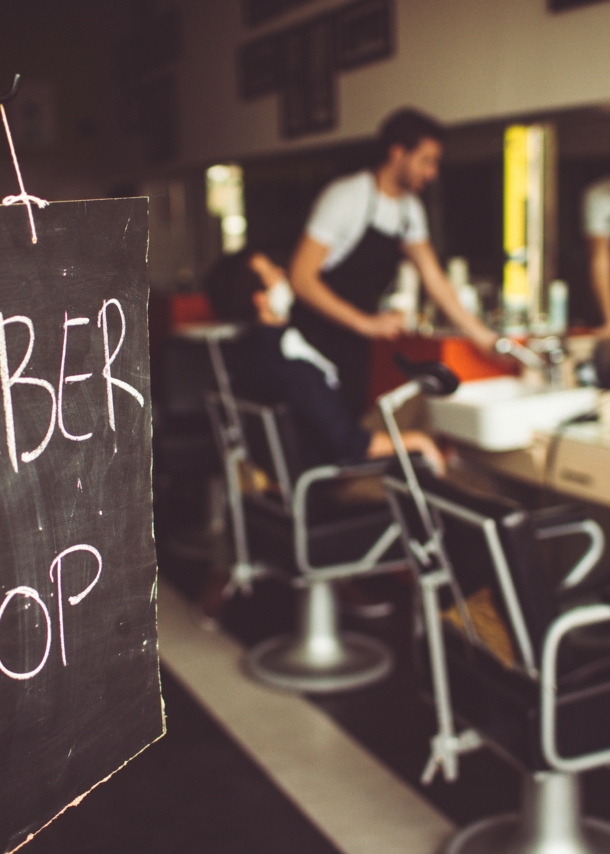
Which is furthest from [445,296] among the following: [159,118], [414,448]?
[159,118]

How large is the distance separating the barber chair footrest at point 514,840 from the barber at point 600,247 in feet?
4.54

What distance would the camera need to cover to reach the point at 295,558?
2.48 metres

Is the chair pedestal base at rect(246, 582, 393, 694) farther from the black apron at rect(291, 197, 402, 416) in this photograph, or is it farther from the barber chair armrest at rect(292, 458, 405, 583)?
the black apron at rect(291, 197, 402, 416)

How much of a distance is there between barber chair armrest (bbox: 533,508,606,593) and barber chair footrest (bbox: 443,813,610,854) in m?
0.46

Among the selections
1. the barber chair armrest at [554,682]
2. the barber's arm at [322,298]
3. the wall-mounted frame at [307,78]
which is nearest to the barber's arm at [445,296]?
the barber's arm at [322,298]

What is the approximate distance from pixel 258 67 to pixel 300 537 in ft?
8.99

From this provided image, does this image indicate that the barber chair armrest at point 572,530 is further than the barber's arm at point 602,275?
No

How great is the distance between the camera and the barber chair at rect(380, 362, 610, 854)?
150 cm

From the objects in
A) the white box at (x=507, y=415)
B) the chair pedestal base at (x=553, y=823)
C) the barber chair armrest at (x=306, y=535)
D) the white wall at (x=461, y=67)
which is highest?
the white wall at (x=461, y=67)

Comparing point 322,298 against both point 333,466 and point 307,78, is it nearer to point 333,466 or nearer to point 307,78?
point 333,466

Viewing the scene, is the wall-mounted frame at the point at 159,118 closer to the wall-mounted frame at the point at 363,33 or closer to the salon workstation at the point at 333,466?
the salon workstation at the point at 333,466

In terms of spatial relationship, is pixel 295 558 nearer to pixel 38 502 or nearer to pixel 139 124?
pixel 38 502

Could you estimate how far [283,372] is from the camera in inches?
98.7

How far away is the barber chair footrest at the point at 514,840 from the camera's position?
181 centimetres
